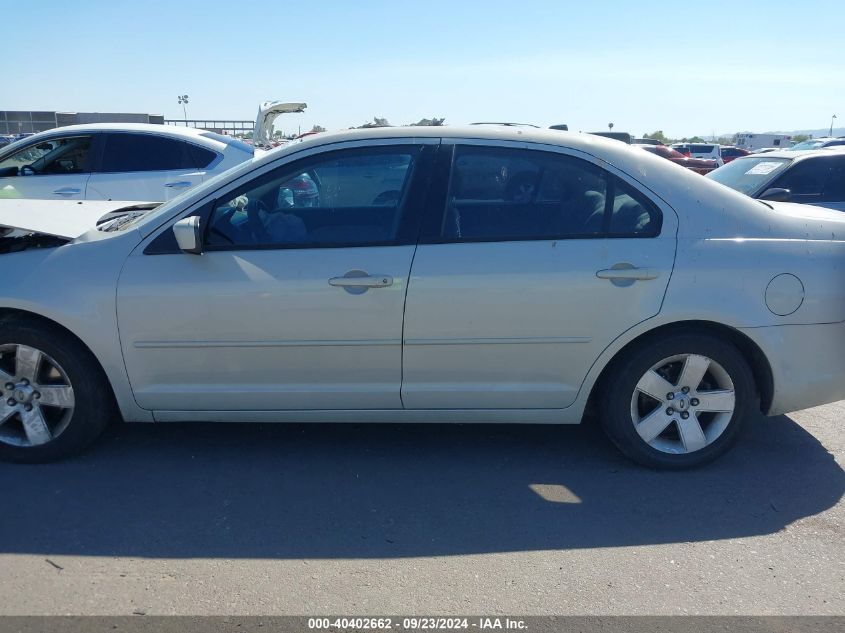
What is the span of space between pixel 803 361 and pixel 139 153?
6797mm

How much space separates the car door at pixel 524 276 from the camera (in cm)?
354

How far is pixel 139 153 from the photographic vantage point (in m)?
7.93

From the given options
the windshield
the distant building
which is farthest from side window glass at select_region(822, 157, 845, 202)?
the distant building

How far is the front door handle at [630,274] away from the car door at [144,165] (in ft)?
17.7

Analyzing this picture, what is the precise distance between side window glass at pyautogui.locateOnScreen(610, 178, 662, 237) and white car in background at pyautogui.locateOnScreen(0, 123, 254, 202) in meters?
5.27

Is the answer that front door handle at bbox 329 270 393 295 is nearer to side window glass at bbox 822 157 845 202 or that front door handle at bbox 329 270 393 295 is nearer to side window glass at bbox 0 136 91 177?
side window glass at bbox 0 136 91 177

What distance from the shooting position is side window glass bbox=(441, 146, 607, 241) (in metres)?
3.64

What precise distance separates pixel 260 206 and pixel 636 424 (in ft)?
7.24

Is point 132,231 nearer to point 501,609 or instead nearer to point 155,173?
point 501,609

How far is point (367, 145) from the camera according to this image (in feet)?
12.2

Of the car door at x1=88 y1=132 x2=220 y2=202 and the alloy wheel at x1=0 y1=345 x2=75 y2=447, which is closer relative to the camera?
the alloy wheel at x1=0 y1=345 x2=75 y2=447

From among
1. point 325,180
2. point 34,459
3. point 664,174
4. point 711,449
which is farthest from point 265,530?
point 664,174

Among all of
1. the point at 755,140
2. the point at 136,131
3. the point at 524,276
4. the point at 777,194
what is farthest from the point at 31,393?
the point at 755,140

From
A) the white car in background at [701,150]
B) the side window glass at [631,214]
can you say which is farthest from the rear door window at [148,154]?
the white car in background at [701,150]
